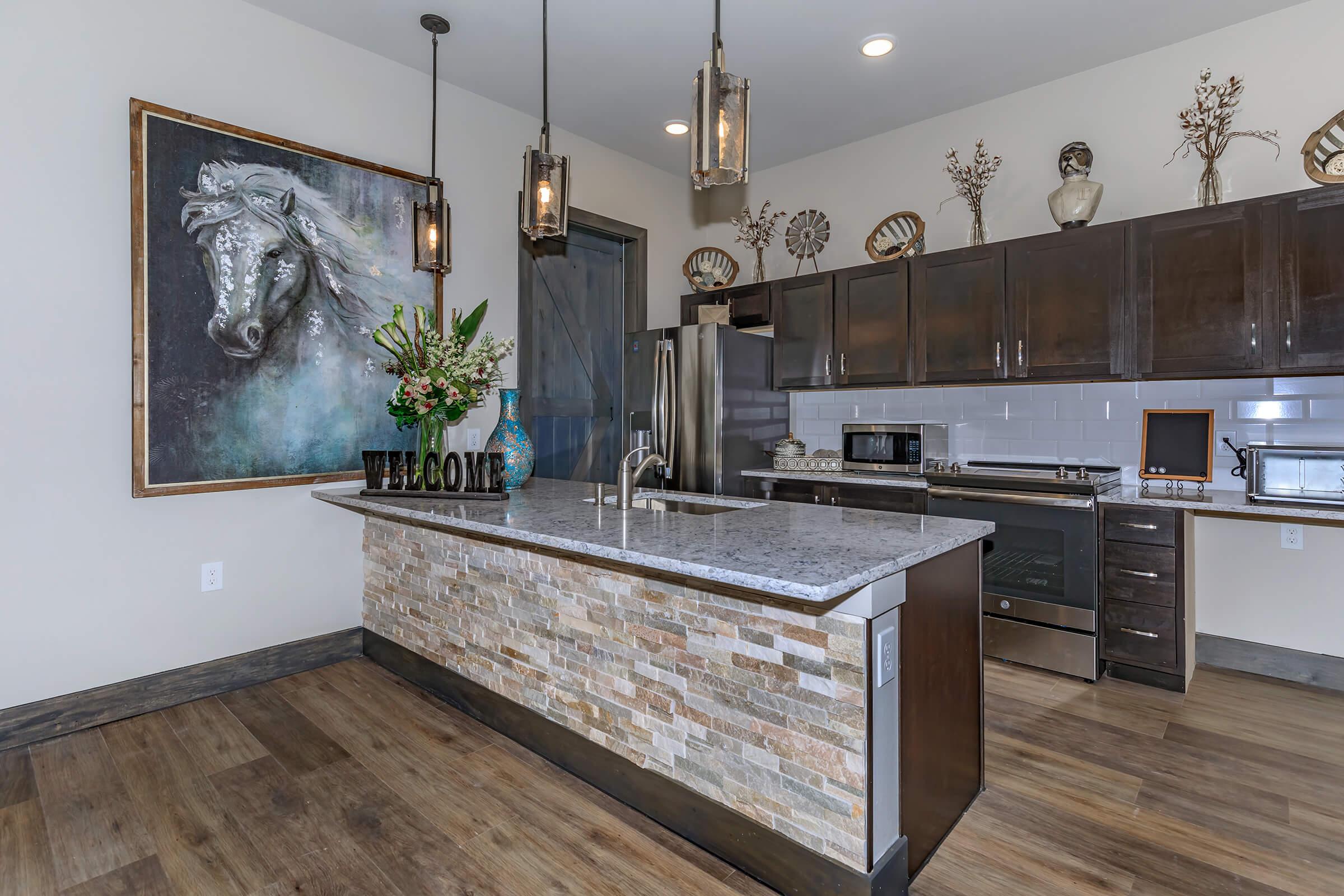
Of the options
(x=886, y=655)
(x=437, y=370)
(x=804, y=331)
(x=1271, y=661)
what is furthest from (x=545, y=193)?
(x=1271, y=661)

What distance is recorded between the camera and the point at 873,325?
393 centimetres

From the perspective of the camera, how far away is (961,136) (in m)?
3.92

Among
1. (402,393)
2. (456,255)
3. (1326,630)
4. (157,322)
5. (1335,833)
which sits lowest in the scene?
Answer: (1335,833)

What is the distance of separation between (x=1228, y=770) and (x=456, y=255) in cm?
394

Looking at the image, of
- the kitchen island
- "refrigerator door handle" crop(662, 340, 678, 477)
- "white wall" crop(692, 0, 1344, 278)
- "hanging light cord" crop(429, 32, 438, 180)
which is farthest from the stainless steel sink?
"white wall" crop(692, 0, 1344, 278)

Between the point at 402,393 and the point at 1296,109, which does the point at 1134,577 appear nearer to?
the point at 1296,109

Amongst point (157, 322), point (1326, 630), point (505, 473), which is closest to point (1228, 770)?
point (1326, 630)

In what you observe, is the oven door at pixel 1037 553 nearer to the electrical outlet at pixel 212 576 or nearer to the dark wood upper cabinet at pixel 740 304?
the dark wood upper cabinet at pixel 740 304

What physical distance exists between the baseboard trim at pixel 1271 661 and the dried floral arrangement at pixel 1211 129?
203 cm

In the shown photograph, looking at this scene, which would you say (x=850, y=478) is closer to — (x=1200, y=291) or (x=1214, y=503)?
(x=1214, y=503)

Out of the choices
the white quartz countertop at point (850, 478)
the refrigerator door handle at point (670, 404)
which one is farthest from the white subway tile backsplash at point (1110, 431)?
the refrigerator door handle at point (670, 404)

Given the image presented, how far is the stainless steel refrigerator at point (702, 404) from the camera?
4.02 m

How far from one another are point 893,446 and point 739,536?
91.5 inches

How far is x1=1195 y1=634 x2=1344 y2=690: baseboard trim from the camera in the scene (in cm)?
286
